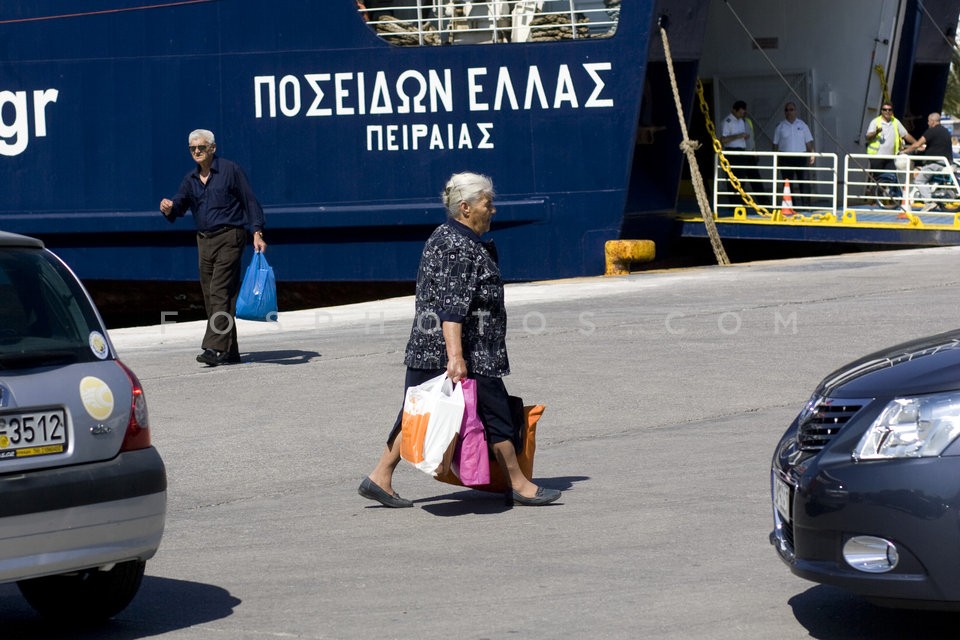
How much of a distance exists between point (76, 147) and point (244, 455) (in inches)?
406

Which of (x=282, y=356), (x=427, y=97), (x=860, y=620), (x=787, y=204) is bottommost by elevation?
(x=282, y=356)

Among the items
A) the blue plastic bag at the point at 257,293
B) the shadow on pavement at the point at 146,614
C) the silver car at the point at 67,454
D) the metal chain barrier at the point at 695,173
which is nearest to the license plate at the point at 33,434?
the silver car at the point at 67,454

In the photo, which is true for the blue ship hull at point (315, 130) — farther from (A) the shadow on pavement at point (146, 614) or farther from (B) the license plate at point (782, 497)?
(B) the license plate at point (782, 497)

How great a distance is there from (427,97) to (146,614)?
1158 cm

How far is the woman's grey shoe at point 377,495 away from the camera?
22.9ft

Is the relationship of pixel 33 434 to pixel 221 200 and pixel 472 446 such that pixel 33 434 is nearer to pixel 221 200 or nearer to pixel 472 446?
pixel 472 446

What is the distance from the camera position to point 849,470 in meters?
4.38

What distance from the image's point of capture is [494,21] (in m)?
16.3

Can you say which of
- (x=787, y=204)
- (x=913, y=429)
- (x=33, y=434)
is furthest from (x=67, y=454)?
(x=787, y=204)

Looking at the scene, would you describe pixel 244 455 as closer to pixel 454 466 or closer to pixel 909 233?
pixel 454 466

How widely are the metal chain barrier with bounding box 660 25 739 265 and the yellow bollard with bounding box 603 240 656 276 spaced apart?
0.92 m

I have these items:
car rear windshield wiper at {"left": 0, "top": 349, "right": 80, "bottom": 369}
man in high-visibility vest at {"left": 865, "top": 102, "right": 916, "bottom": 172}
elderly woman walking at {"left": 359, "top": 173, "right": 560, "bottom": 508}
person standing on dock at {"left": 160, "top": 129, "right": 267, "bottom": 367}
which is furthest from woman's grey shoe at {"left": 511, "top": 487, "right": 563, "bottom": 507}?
man in high-visibility vest at {"left": 865, "top": 102, "right": 916, "bottom": 172}

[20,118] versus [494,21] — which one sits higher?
[494,21]

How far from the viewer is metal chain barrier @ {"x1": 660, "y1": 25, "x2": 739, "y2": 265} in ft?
52.5
